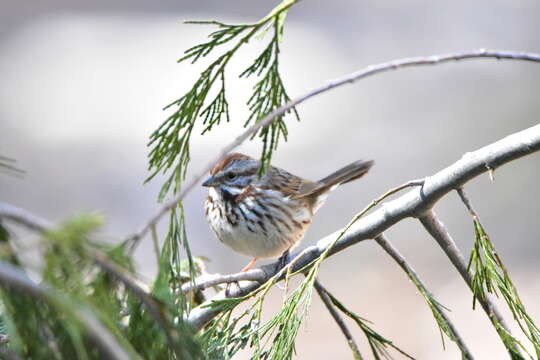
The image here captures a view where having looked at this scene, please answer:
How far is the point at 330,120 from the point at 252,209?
233 inches

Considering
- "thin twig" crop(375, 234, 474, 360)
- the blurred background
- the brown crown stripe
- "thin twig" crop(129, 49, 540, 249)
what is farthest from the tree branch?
the blurred background

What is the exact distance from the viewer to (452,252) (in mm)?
2438

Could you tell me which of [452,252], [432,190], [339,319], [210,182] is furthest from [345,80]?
[210,182]

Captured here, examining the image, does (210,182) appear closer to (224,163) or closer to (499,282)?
(224,163)

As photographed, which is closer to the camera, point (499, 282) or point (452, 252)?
point (499, 282)

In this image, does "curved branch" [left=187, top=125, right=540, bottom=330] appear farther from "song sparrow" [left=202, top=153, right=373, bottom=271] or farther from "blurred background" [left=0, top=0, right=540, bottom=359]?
"blurred background" [left=0, top=0, right=540, bottom=359]

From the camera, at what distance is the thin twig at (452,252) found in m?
2.34

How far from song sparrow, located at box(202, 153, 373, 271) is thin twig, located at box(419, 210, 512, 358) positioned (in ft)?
5.21

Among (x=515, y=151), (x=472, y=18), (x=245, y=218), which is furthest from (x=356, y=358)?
(x=472, y=18)

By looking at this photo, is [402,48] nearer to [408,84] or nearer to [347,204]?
[408,84]

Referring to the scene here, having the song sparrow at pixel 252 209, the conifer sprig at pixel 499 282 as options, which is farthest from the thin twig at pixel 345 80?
the song sparrow at pixel 252 209

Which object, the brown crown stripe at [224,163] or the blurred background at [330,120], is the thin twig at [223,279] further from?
the blurred background at [330,120]

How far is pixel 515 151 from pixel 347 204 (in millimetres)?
6811

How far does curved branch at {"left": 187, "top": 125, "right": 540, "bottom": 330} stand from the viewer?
2.10m
